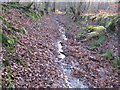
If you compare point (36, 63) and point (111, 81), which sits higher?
point (36, 63)

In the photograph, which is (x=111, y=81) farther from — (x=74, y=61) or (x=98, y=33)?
(x=98, y=33)

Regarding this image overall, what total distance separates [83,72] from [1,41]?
4154 millimetres

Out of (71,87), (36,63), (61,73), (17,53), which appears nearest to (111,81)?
(71,87)

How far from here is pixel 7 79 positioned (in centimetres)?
459

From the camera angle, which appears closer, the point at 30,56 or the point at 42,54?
the point at 30,56

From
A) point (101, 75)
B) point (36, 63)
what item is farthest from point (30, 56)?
point (101, 75)

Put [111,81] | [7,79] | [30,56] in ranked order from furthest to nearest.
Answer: [30,56]
[111,81]
[7,79]

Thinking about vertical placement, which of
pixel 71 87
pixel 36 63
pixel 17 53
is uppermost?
pixel 17 53

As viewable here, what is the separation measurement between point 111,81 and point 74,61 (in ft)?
8.72

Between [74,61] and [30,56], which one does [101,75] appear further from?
[30,56]

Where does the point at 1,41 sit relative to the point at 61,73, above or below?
above

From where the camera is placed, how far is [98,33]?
11.4m

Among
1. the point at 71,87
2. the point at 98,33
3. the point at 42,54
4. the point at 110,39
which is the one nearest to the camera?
the point at 71,87

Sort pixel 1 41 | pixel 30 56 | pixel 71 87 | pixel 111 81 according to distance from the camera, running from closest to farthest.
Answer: pixel 71 87 < pixel 111 81 < pixel 1 41 < pixel 30 56
